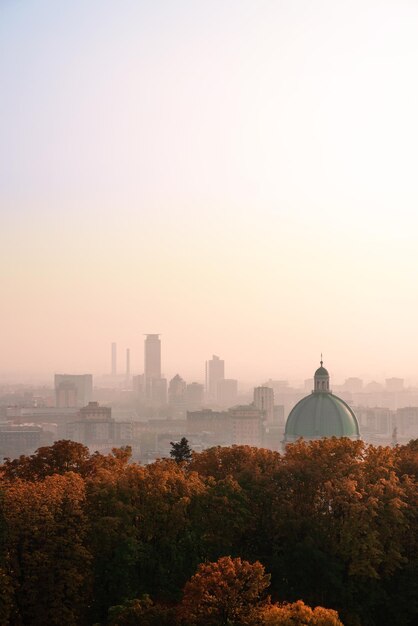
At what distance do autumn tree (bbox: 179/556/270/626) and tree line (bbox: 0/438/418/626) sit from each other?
2.02 feet

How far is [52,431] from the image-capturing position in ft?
595

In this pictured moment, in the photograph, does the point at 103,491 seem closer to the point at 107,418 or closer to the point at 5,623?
the point at 5,623

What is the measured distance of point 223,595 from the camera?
21.1 metres

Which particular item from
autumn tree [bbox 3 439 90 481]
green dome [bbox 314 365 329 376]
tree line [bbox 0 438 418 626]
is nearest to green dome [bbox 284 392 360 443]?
green dome [bbox 314 365 329 376]

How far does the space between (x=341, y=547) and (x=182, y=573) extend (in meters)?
3.90

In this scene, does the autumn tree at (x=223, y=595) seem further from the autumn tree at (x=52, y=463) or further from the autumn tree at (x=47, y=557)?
the autumn tree at (x=52, y=463)

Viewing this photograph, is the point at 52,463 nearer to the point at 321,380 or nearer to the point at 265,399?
the point at 321,380

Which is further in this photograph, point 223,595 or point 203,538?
point 203,538

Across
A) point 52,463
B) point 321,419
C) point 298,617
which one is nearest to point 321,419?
point 321,419

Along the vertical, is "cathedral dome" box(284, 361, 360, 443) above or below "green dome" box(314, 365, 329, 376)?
below

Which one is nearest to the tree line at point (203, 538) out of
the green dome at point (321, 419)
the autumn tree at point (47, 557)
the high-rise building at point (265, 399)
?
the autumn tree at point (47, 557)

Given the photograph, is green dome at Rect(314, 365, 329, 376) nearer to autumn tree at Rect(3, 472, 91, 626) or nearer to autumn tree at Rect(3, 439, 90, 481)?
autumn tree at Rect(3, 439, 90, 481)

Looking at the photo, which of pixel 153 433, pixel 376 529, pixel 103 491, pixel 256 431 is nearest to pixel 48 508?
pixel 103 491

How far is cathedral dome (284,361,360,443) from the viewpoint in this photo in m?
65.6
